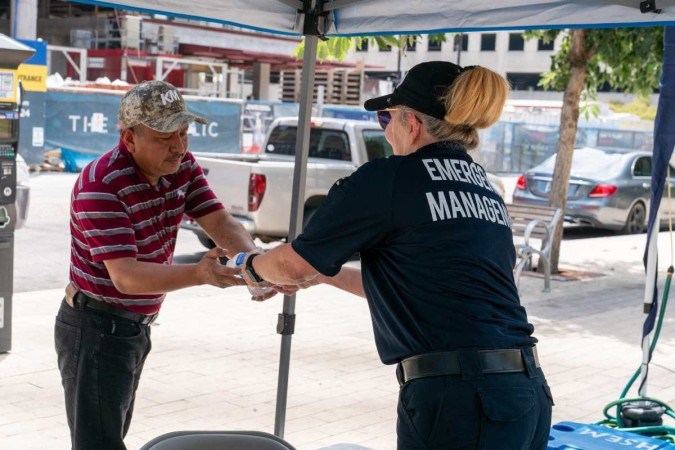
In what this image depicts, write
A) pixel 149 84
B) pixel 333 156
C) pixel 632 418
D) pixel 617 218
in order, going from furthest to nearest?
pixel 617 218 → pixel 333 156 → pixel 632 418 → pixel 149 84

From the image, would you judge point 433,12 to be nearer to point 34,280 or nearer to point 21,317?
point 21,317

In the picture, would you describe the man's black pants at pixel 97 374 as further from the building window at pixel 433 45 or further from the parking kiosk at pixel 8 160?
the building window at pixel 433 45

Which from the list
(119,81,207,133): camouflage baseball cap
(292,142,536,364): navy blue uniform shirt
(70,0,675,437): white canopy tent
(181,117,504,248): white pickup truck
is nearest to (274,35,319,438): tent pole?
(70,0,675,437): white canopy tent

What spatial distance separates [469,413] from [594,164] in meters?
15.8

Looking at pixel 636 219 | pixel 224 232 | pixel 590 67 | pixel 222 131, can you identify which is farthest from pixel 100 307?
Result: pixel 222 131

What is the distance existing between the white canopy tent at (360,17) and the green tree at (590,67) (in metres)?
7.39

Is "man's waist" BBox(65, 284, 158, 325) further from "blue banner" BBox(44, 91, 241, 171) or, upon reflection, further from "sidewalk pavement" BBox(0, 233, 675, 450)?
"blue banner" BBox(44, 91, 241, 171)

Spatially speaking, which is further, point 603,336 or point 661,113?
point 603,336

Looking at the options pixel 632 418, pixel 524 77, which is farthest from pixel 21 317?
pixel 524 77

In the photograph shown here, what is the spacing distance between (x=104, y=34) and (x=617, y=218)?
29111mm

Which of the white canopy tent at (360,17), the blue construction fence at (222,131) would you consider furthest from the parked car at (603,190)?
the white canopy tent at (360,17)

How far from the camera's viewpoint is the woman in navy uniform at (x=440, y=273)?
2578 millimetres

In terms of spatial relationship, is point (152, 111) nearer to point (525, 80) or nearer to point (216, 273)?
point (216, 273)

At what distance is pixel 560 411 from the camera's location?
21.3ft
